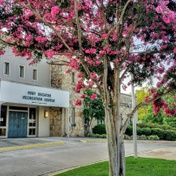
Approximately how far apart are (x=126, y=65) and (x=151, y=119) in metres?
26.2

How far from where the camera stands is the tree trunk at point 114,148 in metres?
5.64

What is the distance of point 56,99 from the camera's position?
20875mm

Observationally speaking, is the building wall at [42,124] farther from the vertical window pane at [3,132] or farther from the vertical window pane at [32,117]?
the vertical window pane at [3,132]

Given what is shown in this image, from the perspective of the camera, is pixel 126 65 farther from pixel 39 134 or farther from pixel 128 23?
pixel 39 134

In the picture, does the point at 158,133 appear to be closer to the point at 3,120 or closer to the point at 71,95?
the point at 71,95

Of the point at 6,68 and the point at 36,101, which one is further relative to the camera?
the point at 6,68

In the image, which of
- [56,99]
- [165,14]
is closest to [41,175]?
[165,14]

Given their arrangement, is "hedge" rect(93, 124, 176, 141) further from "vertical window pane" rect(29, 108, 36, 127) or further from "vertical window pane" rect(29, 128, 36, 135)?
"vertical window pane" rect(29, 108, 36, 127)

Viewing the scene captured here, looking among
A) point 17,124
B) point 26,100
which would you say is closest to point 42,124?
point 17,124

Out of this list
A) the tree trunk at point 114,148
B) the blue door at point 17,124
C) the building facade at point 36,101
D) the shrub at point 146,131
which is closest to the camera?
the tree trunk at point 114,148

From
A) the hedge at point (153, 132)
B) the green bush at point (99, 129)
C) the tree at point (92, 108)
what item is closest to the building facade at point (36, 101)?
the tree at point (92, 108)

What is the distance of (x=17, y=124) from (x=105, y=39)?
615 inches

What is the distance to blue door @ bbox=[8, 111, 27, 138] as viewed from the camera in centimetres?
1944

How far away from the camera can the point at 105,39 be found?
5777 mm
